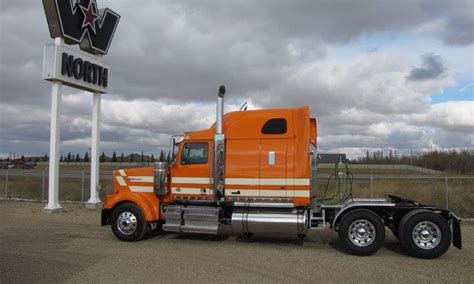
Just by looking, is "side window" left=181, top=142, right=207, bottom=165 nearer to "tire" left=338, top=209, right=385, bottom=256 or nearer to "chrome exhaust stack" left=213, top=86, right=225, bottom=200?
"chrome exhaust stack" left=213, top=86, right=225, bottom=200

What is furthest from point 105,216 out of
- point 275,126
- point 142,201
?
point 275,126

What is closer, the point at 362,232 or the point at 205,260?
the point at 205,260

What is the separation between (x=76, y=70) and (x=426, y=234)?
13539 mm

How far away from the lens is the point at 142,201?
1113cm

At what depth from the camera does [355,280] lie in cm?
766

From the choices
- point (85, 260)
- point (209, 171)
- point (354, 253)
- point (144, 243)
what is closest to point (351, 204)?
point (354, 253)

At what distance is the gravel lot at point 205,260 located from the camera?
7.76 m

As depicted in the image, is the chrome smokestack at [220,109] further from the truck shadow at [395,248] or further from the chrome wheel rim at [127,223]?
the truck shadow at [395,248]

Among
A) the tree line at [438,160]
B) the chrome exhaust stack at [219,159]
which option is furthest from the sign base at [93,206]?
the tree line at [438,160]

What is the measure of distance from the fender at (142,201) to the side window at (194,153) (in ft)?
4.12

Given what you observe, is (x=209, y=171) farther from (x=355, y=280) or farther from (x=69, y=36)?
(x=69, y=36)

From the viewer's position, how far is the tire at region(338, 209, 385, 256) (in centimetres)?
962

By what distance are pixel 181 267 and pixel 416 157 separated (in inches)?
2335

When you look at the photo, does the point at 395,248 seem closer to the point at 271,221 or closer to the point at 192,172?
the point at 271,221
